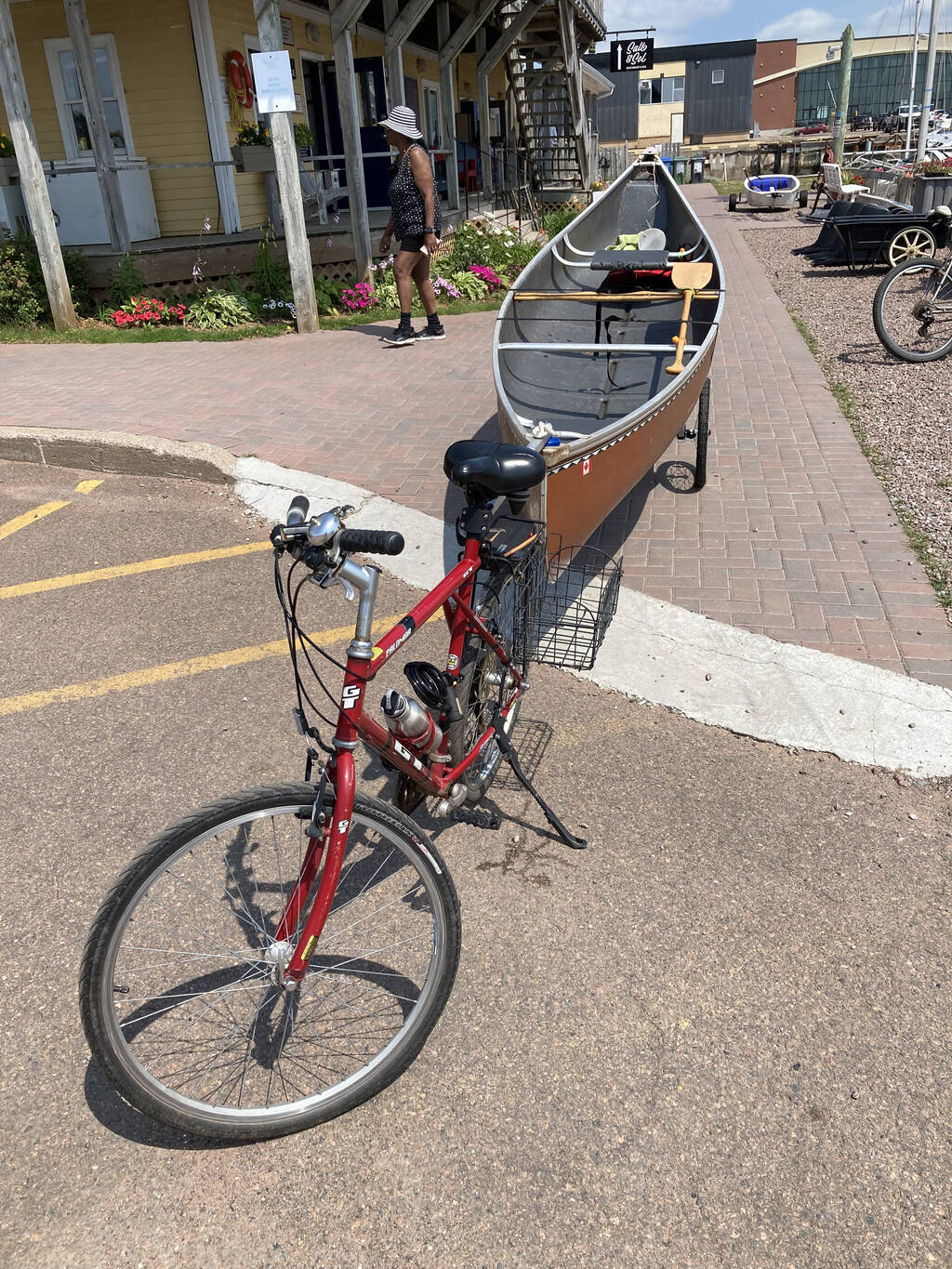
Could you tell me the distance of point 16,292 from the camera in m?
11.0

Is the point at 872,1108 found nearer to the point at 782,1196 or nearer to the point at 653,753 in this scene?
the point at 782,1196

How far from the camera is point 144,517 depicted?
6.02m

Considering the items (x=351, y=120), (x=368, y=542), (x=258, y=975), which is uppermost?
(x=351, y=120)

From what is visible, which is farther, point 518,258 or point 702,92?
point 702,92

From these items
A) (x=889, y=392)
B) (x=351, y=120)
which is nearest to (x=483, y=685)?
(x=889, y=392)

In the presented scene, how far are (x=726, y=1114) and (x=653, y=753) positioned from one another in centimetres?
155

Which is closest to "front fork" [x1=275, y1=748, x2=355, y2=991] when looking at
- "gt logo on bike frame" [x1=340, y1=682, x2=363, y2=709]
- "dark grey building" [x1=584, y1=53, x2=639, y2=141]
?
"gt logo on bike frame" [x1=340, y1=682, x2=363, y2=709]

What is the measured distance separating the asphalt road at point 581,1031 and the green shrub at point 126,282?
29.9 ft

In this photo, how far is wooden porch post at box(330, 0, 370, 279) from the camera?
1059 cm

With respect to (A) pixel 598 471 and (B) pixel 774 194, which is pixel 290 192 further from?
(B) pixel 774 194

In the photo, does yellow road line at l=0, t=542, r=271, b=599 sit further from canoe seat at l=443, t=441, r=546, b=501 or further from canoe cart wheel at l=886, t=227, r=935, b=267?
canoe cart wheel at l=886, t=227, r=935, b=267

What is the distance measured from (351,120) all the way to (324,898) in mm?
11431

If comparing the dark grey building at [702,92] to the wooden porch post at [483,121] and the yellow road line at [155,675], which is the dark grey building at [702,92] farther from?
the yellow road line at [155,675]

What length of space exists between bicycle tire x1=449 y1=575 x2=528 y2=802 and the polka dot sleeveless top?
300 inches
